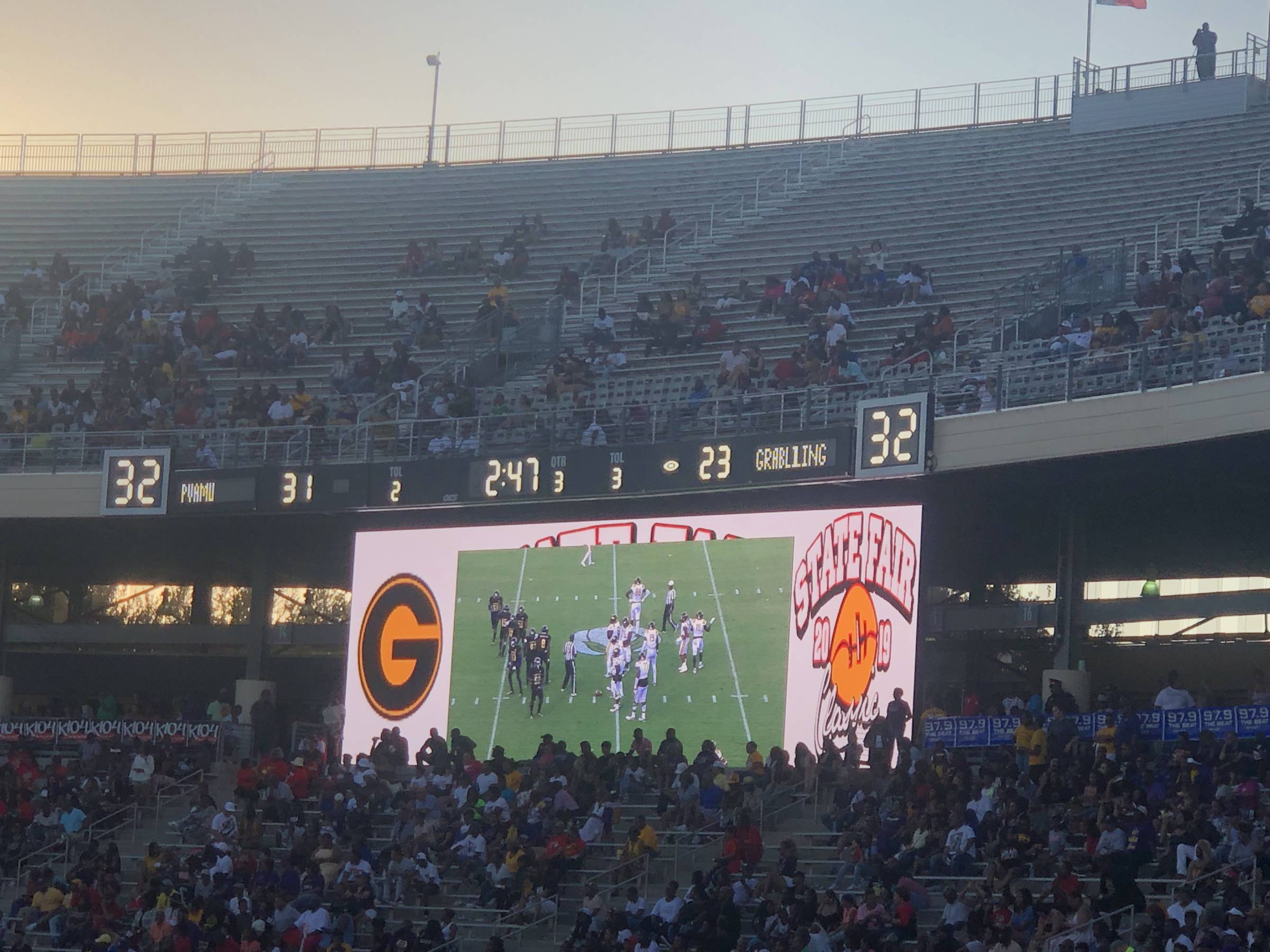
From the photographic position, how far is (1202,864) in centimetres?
1309

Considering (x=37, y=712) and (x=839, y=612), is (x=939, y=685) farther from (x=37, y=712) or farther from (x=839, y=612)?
(x=37, y=712)

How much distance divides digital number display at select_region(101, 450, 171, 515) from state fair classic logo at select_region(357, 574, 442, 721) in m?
2.62

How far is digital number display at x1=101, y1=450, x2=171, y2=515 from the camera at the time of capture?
2155 centimetres

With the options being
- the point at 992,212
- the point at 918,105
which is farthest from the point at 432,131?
the point at 992,212

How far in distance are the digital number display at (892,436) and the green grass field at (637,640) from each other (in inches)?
61.3

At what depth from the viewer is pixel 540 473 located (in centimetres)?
1958

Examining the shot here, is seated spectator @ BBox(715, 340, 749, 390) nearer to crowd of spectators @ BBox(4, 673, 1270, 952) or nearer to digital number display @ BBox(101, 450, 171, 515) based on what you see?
crowd of spectators @ BBox(4, 673, 1270, 952)

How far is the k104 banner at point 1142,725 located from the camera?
50.2 feet

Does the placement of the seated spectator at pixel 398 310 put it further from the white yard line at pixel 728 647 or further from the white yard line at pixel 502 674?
the white yard line at pixel 728 647

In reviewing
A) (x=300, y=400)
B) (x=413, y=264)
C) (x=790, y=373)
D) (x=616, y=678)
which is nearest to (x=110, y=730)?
(x=300, y=400)

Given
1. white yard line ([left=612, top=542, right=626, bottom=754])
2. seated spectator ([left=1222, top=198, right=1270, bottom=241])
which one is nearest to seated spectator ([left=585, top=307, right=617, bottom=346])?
white yard line ([left=612, top=542, right=626, bottom=754])

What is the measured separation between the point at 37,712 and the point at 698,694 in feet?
31.9

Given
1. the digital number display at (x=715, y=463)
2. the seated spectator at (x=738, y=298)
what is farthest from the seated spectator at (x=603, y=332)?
the digital number display at (x=715, y=463)

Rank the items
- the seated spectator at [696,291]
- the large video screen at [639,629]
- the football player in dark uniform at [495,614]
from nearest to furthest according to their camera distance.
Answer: the large video screen at [639,629], the football player in dark uniform at [495,614], the seated spectator at [696,291]
